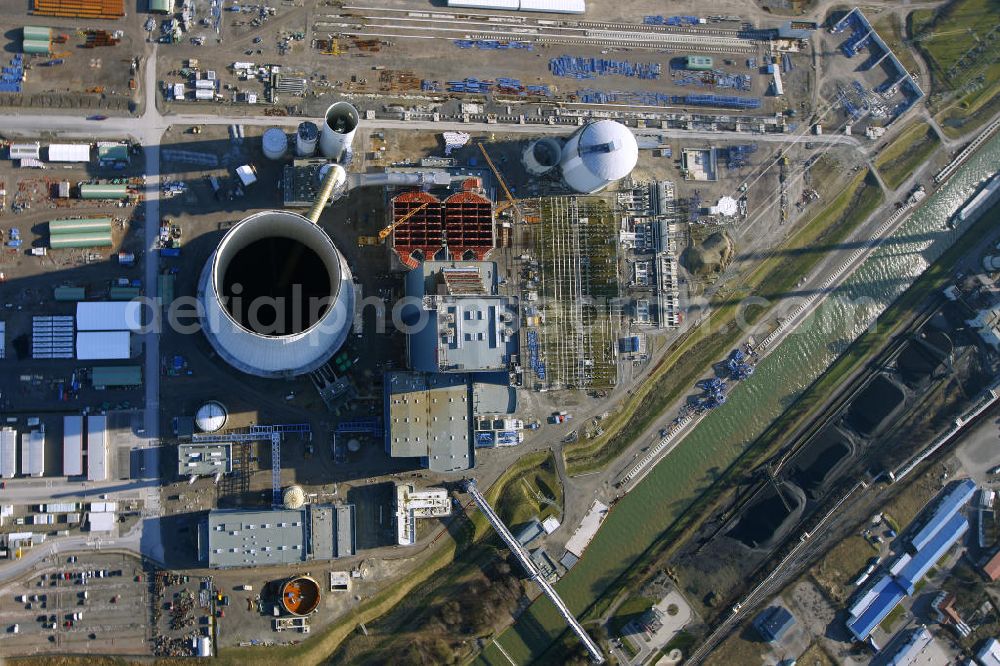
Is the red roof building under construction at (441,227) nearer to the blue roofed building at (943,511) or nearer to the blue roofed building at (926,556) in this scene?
the blue roofed building at (943,511)

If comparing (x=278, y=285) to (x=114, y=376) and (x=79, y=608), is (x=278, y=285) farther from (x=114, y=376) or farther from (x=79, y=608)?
(x=79, y=608)

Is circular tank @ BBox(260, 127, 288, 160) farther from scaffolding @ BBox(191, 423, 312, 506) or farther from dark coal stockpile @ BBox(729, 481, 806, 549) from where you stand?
dark coal stockpile @ BBox(729, 481, 806, 549)

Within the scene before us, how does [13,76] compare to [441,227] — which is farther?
[441,227]

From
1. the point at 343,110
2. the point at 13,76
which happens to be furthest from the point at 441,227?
the point at 13,76

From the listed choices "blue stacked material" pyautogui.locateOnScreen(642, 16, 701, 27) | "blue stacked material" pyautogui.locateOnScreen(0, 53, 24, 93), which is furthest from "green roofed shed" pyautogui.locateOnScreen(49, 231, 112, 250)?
"blue stacked material" pyautogui.locateOnScreen(642, 16, 701, 27)

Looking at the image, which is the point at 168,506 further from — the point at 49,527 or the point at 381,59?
the point at 381,59
